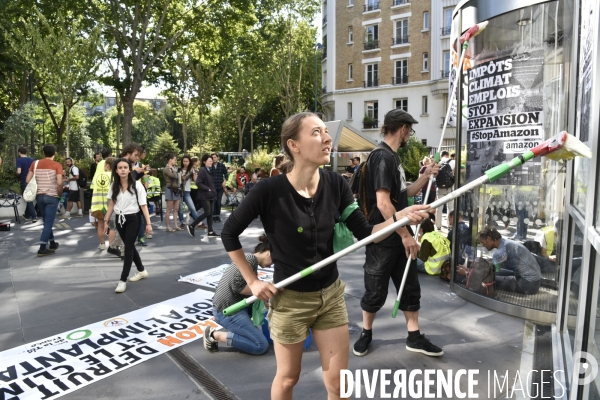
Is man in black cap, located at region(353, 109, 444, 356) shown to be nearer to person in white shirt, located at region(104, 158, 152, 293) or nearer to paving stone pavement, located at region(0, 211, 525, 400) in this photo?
paving stone pavement, located at region(0, 211, 525, 400)

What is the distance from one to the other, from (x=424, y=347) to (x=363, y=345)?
20.2 inches

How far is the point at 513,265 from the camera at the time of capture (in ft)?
16.8

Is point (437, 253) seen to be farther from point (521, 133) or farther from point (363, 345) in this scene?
point (363, 345)

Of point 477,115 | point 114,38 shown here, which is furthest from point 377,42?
point 477,115

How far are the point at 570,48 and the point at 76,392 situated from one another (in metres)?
5.04

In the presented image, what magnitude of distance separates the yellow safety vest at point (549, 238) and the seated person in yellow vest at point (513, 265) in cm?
19

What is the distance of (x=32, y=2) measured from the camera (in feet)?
59.0

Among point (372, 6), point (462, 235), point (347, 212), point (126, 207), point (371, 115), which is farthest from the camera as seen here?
point (371, 115)

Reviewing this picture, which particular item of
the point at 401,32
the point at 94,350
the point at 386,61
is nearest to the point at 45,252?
the point at 94,350

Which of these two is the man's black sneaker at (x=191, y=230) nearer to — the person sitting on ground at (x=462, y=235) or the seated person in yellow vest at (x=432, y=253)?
the seated person in yellow vest at (x=432, y=253)

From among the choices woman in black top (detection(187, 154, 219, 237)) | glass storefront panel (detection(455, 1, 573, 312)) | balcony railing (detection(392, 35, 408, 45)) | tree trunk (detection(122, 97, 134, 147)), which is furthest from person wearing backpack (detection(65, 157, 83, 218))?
balcony railing (detection(392, 35, 408, 45))

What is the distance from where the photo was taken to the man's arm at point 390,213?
360cm

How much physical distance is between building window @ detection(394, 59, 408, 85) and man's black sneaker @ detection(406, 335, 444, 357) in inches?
1345

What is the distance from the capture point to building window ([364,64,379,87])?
37.7 meters
